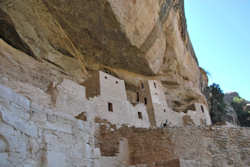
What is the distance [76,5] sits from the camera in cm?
1459

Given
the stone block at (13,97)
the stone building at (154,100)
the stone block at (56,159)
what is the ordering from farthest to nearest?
the stone building at (154,100)
the stone block at (56,159)
the stone block at (13,97)

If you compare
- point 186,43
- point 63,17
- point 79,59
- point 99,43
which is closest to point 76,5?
point 63,17

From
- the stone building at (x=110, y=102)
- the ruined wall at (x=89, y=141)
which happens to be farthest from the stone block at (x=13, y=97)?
the stone building at (x=110, y=102)

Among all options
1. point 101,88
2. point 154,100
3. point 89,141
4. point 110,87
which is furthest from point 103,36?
point 89,141

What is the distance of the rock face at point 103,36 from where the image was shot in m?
14.8

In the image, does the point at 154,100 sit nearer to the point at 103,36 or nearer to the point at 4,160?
the point at 103,36

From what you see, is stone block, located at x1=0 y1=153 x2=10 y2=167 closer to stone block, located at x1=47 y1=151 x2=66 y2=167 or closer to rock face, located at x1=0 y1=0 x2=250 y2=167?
rock face, located at x1=0 y1=0 x2=250 y2=167

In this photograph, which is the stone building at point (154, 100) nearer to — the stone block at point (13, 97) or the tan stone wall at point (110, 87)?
the tan stone wall at point (110, 87)

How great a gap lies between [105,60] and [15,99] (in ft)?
48.6

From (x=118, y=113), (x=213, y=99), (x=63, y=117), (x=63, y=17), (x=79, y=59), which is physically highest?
(x=63, y=17)

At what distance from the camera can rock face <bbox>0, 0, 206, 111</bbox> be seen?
14820 mm

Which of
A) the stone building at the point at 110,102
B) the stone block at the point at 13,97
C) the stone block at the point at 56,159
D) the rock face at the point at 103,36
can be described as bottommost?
the stone block at the point at 56,159

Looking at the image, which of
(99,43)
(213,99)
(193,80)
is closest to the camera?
(99,43)

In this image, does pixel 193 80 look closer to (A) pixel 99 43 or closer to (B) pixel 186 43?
(B) pixel 186 43
